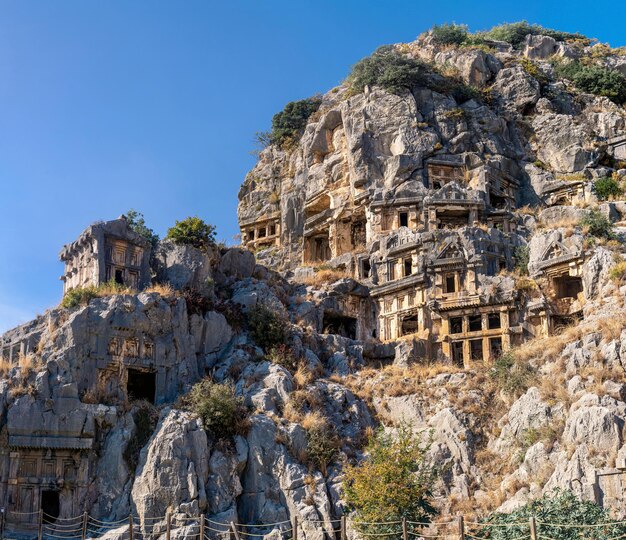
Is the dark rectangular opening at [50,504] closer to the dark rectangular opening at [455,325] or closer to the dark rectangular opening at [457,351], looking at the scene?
the dark rectangular opening at [457,351]

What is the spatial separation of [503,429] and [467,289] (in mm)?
12805

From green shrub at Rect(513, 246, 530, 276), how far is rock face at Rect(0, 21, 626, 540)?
0.09 metres

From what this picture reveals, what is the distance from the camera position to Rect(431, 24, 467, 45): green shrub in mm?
68375

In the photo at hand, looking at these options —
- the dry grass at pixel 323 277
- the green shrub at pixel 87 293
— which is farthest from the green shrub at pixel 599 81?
the green shrub at pixel 87 293

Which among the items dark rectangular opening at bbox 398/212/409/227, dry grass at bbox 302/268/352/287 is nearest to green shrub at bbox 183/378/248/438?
dry grass at bbox 302/268/352/287

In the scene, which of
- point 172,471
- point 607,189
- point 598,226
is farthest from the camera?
point 607,189

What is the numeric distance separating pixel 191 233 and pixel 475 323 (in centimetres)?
1606

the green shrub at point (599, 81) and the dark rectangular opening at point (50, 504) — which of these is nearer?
the dark rectangular opening at point (50, 504)

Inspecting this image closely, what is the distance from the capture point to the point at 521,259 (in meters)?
47.8

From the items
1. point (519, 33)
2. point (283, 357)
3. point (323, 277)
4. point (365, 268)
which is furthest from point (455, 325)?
point (519, 33)

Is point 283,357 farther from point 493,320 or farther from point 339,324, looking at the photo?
point 493,320

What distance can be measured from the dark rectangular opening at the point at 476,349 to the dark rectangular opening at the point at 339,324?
6735mm

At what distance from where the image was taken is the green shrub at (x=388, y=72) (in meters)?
58.9

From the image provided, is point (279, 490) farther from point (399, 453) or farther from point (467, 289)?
point (467, 289)
